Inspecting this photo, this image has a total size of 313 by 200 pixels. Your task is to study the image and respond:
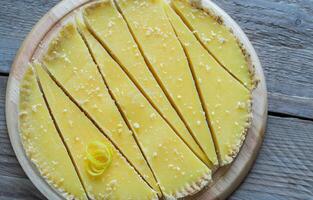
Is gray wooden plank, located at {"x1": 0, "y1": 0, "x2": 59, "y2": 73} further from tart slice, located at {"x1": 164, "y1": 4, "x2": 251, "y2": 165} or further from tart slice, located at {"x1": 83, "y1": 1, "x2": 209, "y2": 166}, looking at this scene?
tart slice, located at {"x1": 164, "y1": 4, "x2": 251, "y2": 165}

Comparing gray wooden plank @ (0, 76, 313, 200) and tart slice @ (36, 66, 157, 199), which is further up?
tart slice @ (36, 66, 157, 199)

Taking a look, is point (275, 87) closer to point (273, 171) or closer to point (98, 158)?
point (273, 171)

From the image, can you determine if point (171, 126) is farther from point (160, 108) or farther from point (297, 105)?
point (297, 105)

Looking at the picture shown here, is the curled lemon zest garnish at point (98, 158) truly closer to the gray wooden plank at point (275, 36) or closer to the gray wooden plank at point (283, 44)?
the gray wooden plank at point (275, 36)

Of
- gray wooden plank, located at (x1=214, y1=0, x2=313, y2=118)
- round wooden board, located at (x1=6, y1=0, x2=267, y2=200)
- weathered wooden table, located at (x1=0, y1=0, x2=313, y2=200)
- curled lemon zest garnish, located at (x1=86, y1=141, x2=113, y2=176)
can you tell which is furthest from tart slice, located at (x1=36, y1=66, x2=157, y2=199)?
gray wooden plank, located at (x1=214, y1=0, x2=313, y2=118)

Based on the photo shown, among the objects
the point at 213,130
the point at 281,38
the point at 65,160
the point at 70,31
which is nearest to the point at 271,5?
the point at 281,38

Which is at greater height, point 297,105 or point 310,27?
point 310,27
